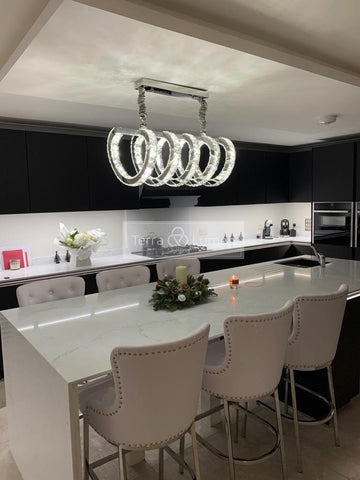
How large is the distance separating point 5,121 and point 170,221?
94.0 inches

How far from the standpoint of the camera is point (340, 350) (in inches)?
108

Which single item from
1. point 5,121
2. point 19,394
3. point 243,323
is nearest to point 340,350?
point 243,323

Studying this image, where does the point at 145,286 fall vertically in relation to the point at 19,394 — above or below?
above

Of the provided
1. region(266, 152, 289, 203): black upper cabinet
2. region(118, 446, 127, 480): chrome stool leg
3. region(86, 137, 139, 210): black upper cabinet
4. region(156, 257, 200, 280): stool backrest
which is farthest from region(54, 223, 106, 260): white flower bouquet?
region(266, 152, 289, 203): black upper cabinet

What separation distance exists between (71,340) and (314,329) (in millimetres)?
1353

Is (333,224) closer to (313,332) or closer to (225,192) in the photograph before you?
(225,192)

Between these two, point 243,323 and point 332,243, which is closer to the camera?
point 243,323

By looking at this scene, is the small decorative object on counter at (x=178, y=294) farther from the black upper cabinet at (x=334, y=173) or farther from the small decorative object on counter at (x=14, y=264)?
the black upper cabinet at (x=334, y=173)

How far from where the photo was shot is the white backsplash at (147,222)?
415 cm

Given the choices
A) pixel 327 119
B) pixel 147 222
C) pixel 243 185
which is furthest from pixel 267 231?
pixel 327 119

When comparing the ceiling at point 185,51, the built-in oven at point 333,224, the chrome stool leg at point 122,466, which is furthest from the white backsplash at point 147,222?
the chrome stool leg at point 122,466

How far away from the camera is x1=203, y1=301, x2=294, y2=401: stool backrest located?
1.79 meters

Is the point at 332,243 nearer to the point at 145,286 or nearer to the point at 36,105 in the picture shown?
the point at 145,286

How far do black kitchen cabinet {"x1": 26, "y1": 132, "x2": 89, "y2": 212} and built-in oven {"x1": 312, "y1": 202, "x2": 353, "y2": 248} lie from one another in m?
3.20
